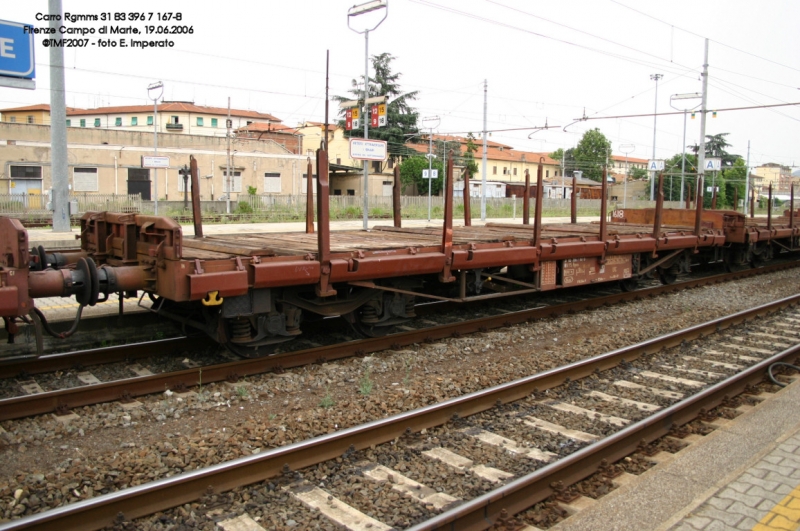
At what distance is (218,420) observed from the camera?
5.40m

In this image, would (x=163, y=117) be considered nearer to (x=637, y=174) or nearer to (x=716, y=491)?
(x=637, y=174)

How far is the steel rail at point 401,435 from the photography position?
11.7 ft

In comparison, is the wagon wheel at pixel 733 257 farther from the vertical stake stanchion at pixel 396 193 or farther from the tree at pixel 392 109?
A: the tree at pixel 392 109

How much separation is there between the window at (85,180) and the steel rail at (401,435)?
43.0 meters

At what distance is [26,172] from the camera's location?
4009 centimetres

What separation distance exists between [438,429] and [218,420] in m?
1.89

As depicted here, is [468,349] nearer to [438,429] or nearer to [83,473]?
[438,429]

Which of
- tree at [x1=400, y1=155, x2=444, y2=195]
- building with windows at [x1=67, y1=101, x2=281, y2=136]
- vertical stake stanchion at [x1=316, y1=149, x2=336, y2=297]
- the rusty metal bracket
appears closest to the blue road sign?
vertical stake stanchion at [x1=316, y1=149, x2=336, y2=297]

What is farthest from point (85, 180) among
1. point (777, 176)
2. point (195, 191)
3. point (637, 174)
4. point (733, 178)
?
point (777, 176)

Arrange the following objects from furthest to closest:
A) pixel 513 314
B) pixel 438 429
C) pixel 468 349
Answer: pixel 513 314 < pixel 468 349 < pixel 438 429

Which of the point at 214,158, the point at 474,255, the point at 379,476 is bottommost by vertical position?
the point at 379,476

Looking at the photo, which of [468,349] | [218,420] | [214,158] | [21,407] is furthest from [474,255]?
[214,158]

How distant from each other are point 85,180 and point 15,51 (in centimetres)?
4166

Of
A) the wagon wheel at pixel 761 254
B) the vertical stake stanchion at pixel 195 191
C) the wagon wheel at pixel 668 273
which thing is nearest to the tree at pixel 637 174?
the wagon wheel at pixel 761 254
